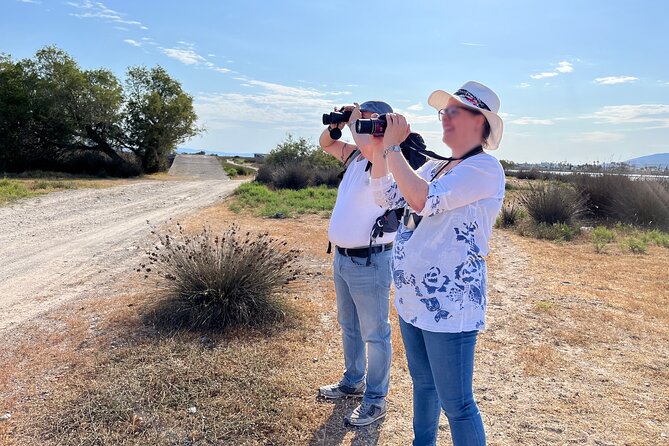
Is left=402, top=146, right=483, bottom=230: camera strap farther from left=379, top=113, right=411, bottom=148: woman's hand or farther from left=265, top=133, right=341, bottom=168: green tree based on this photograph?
left=265, top=133, right=341, bottom=168: green tree

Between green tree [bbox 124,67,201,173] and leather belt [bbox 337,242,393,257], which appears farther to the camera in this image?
green tree [bbox 124,67,201,173]

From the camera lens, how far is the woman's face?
1832 millimetres

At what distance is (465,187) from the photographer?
1.71 meters

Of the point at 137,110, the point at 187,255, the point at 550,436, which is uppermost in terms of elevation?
the point at 137,110

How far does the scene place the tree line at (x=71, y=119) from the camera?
2488 centimetres

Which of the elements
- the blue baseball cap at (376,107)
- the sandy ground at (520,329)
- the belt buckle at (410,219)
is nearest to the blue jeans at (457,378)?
the belt buckle at (410,219)

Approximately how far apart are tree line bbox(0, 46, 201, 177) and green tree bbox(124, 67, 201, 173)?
58mm

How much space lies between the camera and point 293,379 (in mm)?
3379

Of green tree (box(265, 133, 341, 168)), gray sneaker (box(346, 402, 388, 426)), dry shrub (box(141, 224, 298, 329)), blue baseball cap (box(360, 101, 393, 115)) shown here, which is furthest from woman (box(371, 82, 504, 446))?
green tree (box(265, 133, 341, 168))


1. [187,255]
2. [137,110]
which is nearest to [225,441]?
[187,255]

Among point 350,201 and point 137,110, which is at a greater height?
point 137,110

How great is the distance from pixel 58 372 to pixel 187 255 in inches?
59.2

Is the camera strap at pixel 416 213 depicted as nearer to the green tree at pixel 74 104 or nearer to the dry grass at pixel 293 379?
the dry grass at pixel 293 379

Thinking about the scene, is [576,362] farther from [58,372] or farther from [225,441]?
→ [58,372]
